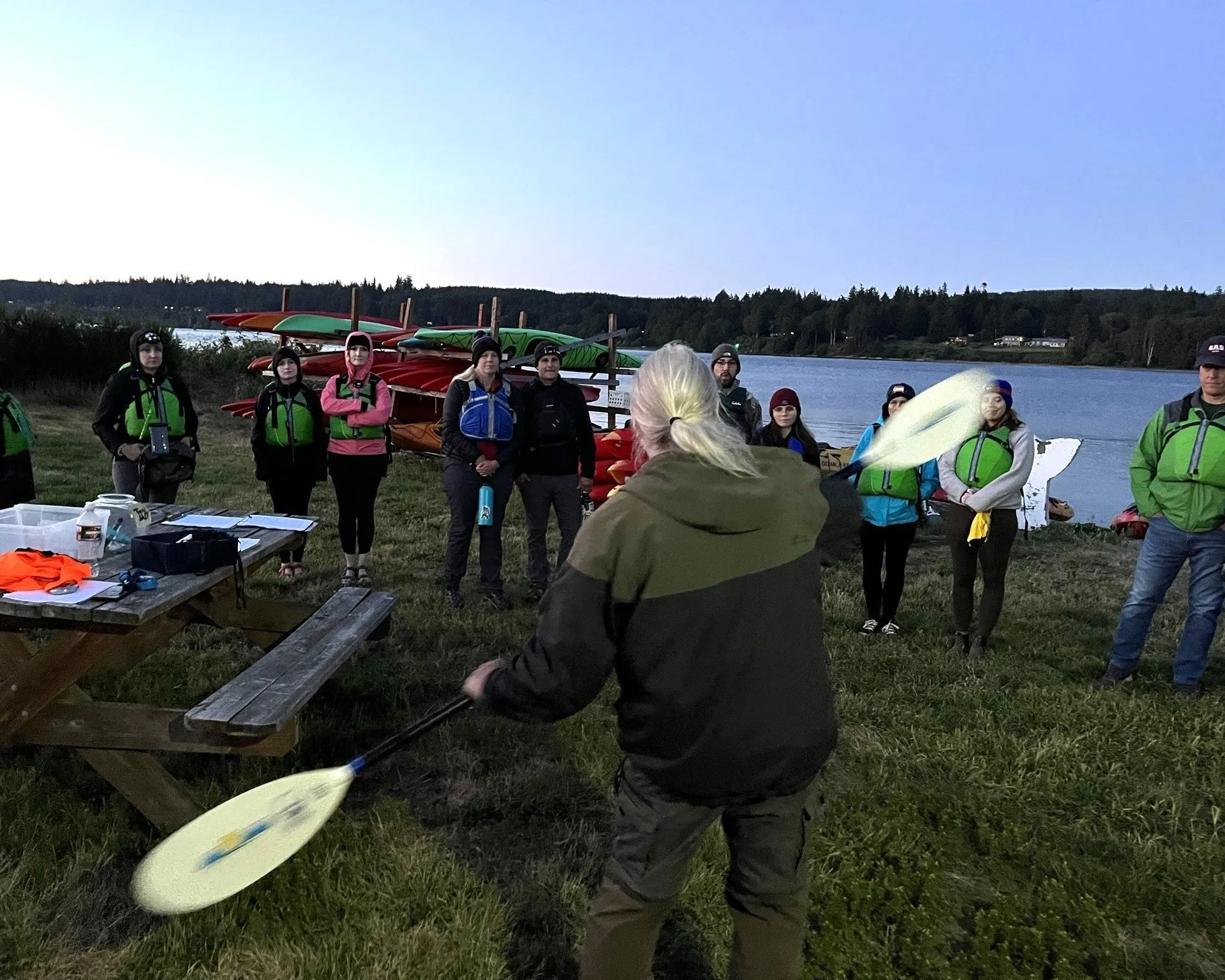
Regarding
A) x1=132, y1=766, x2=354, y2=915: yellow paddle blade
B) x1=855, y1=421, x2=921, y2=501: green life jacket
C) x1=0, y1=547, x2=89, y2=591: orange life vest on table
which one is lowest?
x1=132, y1=766, x2=354, y2=915: yellow paddle blade

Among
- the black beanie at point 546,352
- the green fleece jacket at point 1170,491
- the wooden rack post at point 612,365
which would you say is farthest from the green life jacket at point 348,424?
the wooden rack post at point 612,365

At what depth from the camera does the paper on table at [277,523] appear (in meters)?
4.34

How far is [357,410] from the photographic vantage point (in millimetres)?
6332

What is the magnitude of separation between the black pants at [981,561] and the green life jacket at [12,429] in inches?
241

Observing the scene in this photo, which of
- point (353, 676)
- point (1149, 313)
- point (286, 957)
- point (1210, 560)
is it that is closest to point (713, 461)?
point (286, 957)

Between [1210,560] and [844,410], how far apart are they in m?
40.7

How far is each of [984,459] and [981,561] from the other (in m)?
0.69

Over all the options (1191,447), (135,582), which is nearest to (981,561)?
(1191,447)

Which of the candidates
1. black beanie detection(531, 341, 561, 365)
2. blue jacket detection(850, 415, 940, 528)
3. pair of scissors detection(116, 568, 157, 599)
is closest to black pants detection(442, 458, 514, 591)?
black beanie detection(531, 341, 561, 365)

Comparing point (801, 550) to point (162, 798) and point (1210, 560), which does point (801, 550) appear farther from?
point (1210, 560)

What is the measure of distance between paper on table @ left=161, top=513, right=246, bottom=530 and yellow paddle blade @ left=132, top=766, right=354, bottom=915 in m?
1.97

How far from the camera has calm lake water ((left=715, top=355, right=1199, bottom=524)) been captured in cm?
2228

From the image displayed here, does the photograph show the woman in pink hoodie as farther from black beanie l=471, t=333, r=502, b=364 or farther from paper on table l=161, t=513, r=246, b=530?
paper on table l=161, t=513, r=246, b=530

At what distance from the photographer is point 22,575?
9.80 feet
